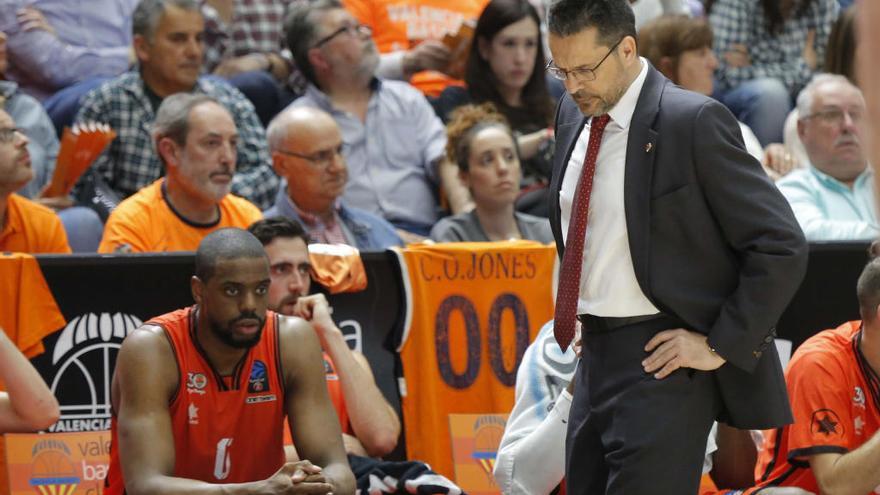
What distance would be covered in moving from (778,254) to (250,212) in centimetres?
334

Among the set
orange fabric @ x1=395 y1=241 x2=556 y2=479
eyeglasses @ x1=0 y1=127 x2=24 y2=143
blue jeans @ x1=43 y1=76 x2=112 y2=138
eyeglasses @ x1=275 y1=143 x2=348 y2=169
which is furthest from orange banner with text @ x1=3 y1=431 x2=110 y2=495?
blue jeans @ x1=43 y1=76 x2=112 y2=138

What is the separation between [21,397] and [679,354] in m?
2.22

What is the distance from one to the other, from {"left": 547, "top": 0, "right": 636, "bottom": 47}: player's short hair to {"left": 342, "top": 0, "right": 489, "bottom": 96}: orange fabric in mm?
4708

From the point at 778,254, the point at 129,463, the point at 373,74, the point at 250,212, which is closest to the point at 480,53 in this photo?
the point at 373,74

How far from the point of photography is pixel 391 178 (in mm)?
6914

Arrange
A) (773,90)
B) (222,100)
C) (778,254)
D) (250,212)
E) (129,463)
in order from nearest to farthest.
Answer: (778,254), (129,463), (250,212), (222,100), (773,90)

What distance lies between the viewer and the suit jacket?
3.05 metres

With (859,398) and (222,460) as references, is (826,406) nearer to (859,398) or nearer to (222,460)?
(859,398)

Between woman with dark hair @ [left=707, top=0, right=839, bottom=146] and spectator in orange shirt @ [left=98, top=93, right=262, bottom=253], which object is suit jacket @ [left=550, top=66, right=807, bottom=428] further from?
woman with dark hair @ [left=707, top=0, right=839, bottom=146]

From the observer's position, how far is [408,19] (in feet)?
25.8

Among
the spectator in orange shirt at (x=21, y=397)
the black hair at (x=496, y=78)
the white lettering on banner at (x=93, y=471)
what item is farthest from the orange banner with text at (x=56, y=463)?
the black hair at (x=496, y=78)

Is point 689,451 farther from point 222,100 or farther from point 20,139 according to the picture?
point 222,100

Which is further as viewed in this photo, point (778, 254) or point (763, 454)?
point (763, 454)

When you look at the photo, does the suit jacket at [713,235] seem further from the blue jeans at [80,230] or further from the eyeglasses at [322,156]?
the blue jeans at [80,230]
